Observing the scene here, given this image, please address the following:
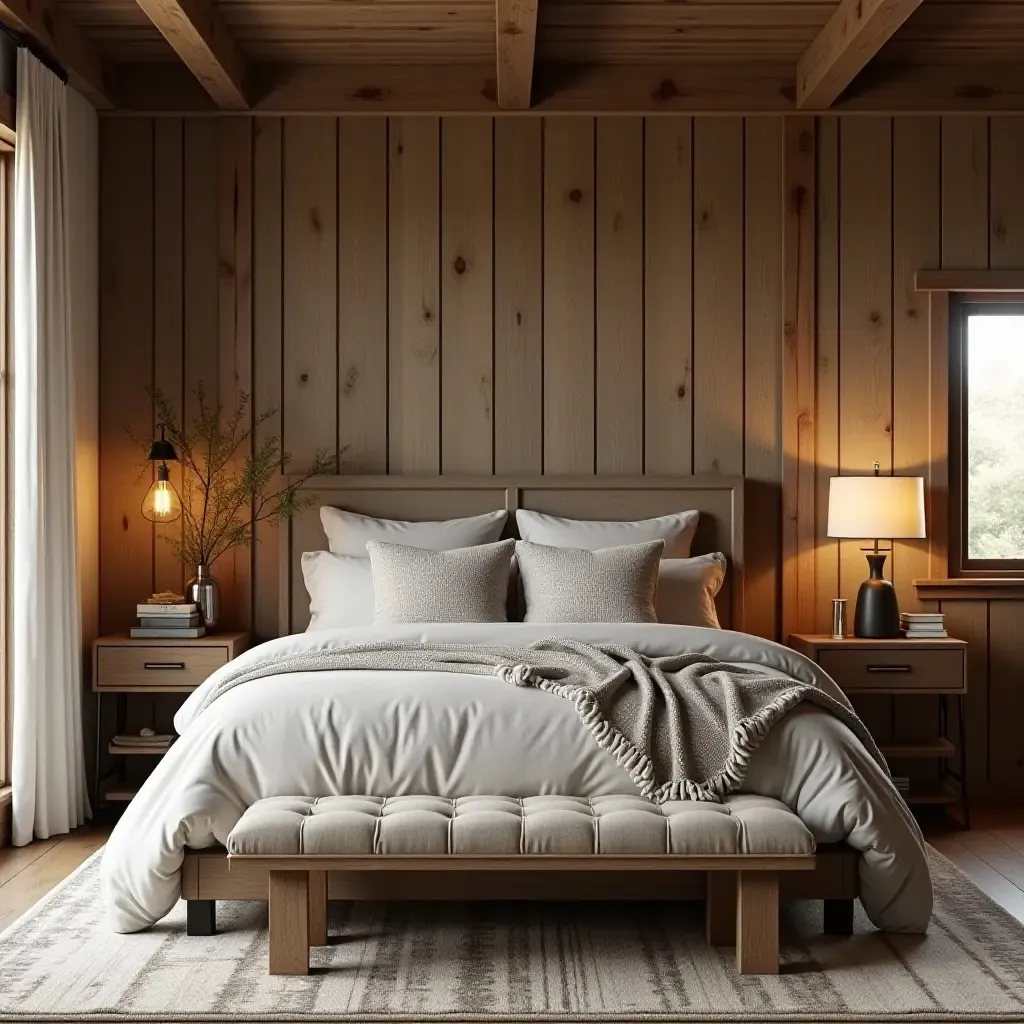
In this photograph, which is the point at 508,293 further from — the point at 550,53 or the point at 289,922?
the point at 289,922

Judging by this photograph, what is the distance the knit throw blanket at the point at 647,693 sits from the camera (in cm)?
303

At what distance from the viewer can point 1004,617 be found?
16.0 ft

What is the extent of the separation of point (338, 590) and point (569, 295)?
4.84 ft

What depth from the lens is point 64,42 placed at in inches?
171

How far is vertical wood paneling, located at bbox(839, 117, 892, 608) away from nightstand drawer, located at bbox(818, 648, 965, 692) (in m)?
0.48

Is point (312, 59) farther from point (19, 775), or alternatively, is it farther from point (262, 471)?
point (19, 775)

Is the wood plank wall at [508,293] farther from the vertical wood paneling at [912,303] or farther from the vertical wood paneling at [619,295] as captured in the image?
the vertical wood paneling at [912,303]

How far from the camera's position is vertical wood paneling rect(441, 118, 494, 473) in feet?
16.1

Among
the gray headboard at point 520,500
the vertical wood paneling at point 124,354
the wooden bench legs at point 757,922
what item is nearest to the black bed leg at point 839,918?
the wooden bench legs at point 757,922

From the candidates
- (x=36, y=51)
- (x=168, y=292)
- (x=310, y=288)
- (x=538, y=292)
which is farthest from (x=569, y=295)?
(x=36, y=51)

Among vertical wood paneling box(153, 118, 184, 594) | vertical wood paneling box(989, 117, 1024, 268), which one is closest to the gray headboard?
vertical wood paneling box(153, 118, 184, 594)

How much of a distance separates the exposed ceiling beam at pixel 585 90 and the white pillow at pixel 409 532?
5.24ft

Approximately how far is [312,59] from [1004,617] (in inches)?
135

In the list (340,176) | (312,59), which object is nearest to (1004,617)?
(340,176)
